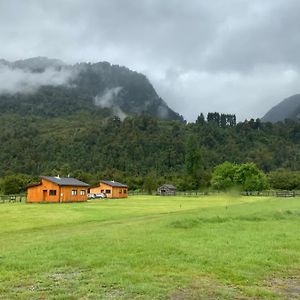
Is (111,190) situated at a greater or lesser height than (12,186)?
lesser

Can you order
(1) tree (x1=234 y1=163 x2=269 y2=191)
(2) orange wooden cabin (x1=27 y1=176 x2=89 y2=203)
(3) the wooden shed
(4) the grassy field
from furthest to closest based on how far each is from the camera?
(3) the wooden shed
(1) tree (x1=234 y1=163 x2=269 y2=191)
(2) orange wooden cabin (x1=27 y1=176 x2=89 y2=203)
(4) the grassy field

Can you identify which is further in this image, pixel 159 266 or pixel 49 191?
pixel 49 191

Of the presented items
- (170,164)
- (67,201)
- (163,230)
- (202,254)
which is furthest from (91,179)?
(202,254)

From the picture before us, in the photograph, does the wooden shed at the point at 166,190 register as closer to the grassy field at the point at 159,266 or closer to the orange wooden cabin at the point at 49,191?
the orange wooden cabin at the point at 49,191

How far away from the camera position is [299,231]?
2467 centimetres

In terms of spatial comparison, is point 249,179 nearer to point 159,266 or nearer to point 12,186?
point 12,186

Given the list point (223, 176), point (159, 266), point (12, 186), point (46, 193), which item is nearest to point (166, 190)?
point (223, 176)

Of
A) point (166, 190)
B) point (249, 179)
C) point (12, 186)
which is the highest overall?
point (249, 179)

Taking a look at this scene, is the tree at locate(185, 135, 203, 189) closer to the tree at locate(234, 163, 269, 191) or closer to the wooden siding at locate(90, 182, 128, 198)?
the tree at locate(234, 163, 269, 191)

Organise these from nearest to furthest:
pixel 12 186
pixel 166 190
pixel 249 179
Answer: pixel 12 186
pixel 249 179
pixel 166 190

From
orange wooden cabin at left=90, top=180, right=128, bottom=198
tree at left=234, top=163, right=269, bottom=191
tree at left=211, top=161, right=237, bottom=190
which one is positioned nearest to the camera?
orange wooden cabin at left=90, top=180, right=128, bottom=198

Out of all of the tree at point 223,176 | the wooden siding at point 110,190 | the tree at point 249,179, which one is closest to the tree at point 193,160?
the tree at point 223,176

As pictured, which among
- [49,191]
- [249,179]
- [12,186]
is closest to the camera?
[49,191]

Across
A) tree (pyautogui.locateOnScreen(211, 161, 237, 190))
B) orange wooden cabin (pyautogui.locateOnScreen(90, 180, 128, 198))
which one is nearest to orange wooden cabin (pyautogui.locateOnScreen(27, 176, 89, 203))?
orange wooden cabin (pyautogui.locateOnScreen(90, 180, 128, 198))
